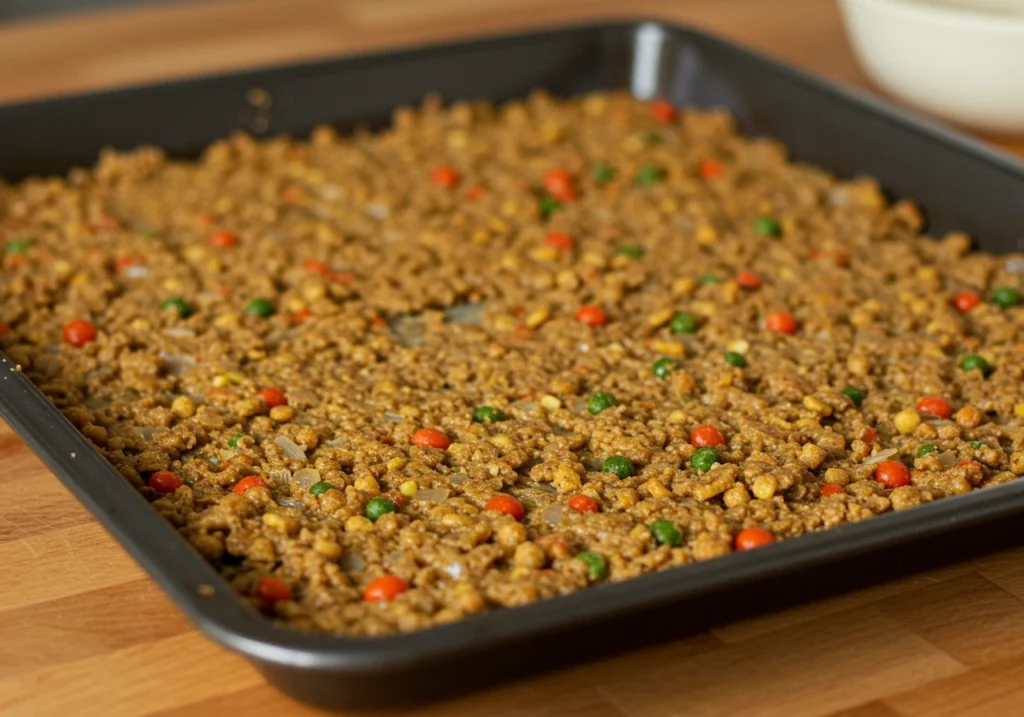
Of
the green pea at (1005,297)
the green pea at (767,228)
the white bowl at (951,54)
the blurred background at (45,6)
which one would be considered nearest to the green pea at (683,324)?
the green pea at (767,228)

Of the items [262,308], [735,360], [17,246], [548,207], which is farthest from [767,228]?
[17,246]

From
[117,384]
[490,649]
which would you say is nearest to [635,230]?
[117,384]

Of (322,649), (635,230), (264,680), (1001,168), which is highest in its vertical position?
(1001,168)

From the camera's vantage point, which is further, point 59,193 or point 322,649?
point 59,193

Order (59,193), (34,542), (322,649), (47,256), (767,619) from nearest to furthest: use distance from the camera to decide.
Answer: (322,649), (767,619), (34,542), (47,256), (59,193)

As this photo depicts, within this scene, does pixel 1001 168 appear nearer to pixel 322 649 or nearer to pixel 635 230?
pixel 635 230

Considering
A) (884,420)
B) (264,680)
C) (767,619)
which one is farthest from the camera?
(884,420)

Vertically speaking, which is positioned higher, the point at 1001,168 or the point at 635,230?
the point at 1001,168
